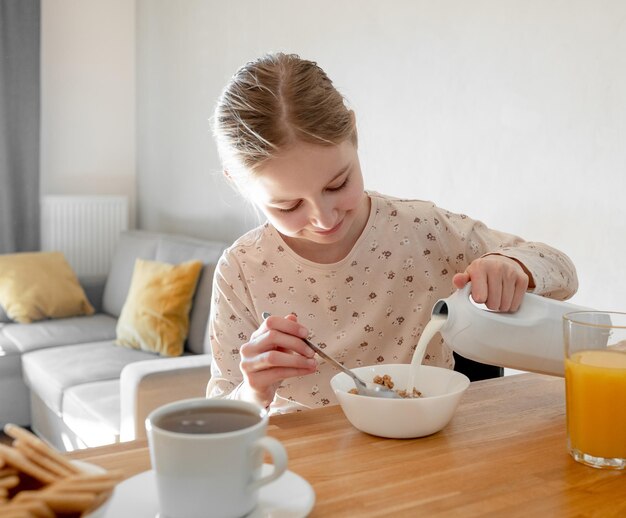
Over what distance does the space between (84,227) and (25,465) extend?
4.48 metres

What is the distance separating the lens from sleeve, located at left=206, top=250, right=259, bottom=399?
133cm

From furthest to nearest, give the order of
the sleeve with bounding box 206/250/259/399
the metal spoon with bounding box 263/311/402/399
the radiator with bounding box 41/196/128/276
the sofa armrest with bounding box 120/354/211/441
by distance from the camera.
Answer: the radiator with bounding box 41/196/128/276
the sofa armrest with bounding box 120/354/211/441
the sleeve with bounding box 206/250/259/399
the metal spoon with bounding box 263/311/402/399

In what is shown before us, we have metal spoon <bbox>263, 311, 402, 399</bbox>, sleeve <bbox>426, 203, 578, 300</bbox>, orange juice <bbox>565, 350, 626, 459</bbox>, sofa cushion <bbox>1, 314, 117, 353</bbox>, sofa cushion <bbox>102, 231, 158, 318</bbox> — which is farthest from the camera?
sofa cushion <bbox>102, 231, 158, 318</bbox>

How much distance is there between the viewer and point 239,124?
1.26 meters

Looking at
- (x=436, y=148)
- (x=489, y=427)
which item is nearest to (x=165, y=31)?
(x=436, y=148)

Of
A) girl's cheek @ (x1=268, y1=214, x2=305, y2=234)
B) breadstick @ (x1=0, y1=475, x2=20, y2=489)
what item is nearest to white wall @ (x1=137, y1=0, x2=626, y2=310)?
girl's cheek @ (x1=268, y1=214, x2=305, y2=234)

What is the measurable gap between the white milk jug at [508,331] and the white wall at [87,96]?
14.3ft

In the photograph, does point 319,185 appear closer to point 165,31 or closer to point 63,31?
point 165,31

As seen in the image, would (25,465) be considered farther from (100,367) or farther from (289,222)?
(100,367)

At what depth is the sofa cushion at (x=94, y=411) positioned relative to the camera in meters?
2.65

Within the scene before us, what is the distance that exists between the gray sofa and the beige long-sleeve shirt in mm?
1232

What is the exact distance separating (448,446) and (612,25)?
139 cm

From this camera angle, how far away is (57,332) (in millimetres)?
3752

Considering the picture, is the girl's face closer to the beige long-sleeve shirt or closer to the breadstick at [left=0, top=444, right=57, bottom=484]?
the beige long-sleeve shirt
